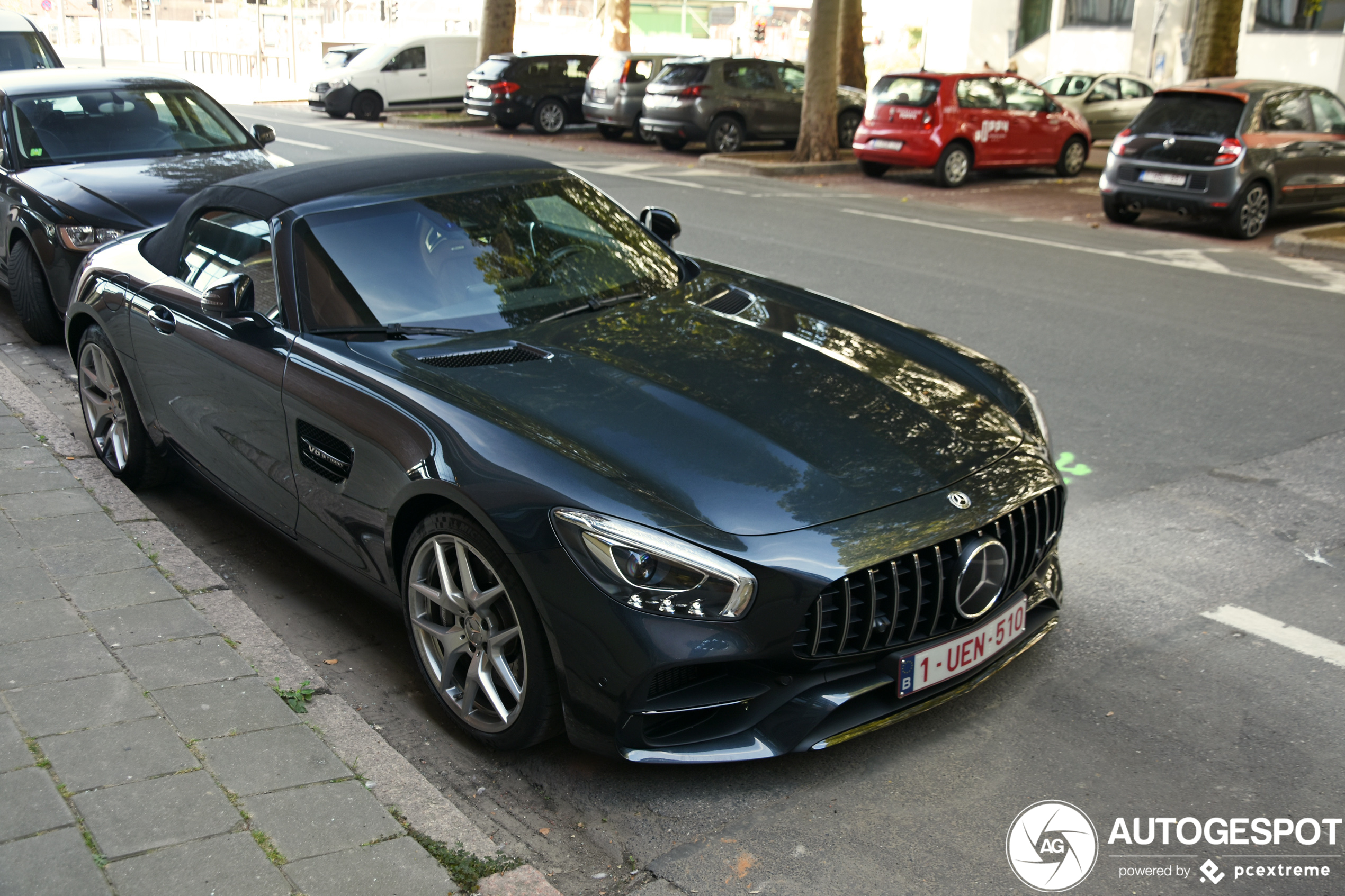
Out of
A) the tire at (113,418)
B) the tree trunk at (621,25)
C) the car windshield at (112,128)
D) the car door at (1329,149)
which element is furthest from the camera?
the tree trunk at (621,25)

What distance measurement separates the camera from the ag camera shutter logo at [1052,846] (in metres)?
3.01

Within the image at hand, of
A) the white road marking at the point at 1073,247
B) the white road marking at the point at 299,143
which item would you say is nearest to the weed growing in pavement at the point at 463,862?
the white road marking at the point at 1073,247

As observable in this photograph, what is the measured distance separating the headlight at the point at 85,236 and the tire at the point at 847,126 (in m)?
17.4

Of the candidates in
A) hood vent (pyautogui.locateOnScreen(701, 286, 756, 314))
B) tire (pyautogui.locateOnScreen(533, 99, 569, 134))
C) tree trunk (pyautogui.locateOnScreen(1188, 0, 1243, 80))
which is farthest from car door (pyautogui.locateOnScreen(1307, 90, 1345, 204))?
tire (pyautogui.locateOnScreen(533, 99, 569, 134))

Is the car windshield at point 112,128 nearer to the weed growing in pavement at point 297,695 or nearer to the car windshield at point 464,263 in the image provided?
the car windshield at point 464,263

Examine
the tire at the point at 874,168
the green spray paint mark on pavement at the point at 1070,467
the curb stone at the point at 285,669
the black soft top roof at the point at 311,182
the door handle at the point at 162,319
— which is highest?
the black soft top roof at the point at 311,182

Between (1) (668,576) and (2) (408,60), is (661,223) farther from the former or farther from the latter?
(2) (408,60)

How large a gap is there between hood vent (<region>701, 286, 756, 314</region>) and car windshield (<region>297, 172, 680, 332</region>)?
0.22 m

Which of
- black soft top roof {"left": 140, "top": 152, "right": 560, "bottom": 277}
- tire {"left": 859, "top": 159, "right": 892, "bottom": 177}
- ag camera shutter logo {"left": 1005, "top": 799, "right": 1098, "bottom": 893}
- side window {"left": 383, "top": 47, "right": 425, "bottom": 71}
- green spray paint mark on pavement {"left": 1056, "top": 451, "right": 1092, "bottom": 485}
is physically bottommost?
ag camera shutter logo {"left": 1005, "top": 799, "right": 1098, "bottom": 893}

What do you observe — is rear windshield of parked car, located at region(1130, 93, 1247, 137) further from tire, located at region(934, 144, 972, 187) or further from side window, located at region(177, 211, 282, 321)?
side window, located at region(177, 211, 282, 321)

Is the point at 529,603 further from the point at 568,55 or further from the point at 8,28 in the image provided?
the point at 568,55

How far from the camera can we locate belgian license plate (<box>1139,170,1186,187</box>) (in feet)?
44.9

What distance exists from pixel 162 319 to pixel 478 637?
2.29m

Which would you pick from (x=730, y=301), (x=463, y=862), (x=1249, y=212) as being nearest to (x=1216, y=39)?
(x=1249, y=212)
